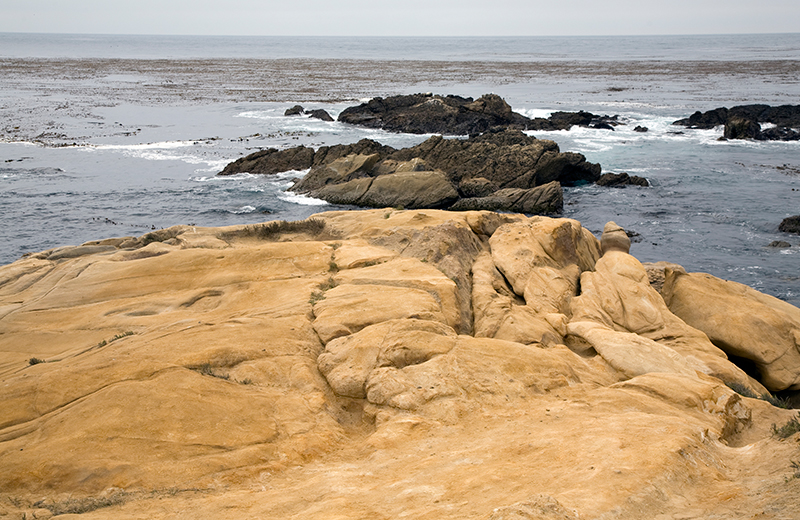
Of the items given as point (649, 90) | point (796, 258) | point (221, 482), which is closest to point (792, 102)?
point (649, 90)

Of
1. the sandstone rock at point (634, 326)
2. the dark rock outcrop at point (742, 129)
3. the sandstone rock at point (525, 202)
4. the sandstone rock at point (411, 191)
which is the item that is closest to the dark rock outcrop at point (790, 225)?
the sandstone rock at point (525, 202)

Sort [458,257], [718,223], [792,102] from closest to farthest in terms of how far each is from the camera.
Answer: [458,257]
[718,223]
[792,102]

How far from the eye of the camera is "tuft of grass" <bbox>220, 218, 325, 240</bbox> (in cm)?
1772

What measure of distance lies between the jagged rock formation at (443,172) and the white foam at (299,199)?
47 cm

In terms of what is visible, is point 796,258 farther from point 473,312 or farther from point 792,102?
point 792,102

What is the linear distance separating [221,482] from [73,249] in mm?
11371

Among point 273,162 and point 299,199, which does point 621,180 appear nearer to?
point 299,199

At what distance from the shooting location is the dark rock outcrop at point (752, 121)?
4828 centimetres

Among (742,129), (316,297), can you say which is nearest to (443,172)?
(316,297)

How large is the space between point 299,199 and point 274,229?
54.3 feet

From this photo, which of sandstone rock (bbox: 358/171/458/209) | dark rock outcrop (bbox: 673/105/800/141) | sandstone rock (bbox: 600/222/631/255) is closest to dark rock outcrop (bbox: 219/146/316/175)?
sandstone rock (bbox: 358/171/458/209)

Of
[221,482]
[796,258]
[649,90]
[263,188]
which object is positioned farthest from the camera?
[649,90]

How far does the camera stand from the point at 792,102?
62.3 metres

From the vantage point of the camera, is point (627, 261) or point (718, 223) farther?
point (718, 223)
